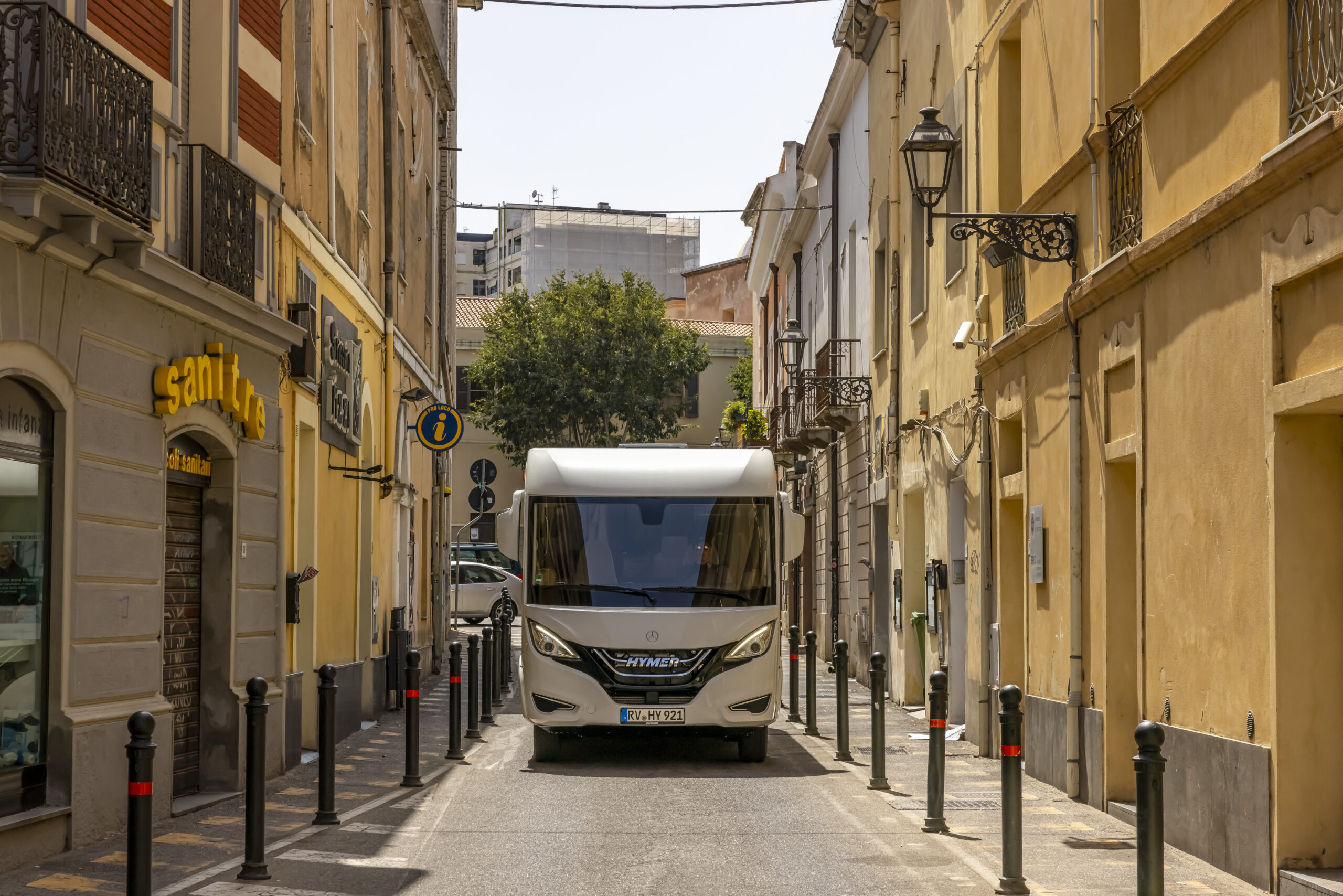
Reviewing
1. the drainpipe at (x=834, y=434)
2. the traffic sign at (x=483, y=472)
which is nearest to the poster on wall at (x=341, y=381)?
the traffic sign at (x=483, y=472)

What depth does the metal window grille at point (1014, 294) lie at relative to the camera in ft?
45.6

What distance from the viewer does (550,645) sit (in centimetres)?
1348

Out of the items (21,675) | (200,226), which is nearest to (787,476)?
(200,226)

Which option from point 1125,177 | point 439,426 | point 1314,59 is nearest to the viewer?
point 1314,59

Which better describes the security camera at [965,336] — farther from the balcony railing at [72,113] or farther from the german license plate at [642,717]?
the balcony railing at [72,113]

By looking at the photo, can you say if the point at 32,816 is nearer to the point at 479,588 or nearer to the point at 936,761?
the point at 936,761

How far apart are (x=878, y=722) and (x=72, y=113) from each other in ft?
21.9

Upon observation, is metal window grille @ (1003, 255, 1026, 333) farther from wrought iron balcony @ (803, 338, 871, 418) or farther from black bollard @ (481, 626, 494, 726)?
wrought iron balcony @ (803, 338, 871, 418)

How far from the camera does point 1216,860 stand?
28.2 feet

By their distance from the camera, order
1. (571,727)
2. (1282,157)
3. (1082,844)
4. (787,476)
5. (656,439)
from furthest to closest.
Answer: (656,439) → (787,476) → (571,727) → (1082,844) → (1282,157)

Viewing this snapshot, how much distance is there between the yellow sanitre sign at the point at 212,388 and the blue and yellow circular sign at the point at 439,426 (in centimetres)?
625

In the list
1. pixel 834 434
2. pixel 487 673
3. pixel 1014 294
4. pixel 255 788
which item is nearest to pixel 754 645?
pixel 1014 294

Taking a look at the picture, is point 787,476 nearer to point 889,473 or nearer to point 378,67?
point 889,473

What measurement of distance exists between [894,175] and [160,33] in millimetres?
10992
